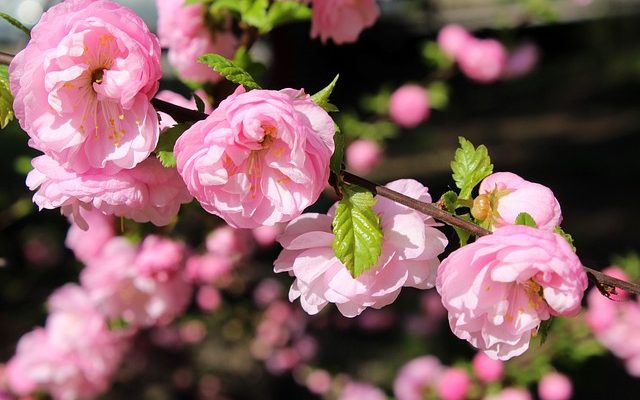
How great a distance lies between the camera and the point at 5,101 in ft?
2.31

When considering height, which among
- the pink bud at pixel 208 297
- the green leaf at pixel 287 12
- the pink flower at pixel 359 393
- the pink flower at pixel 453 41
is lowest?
the pink flower at pixel 359 393

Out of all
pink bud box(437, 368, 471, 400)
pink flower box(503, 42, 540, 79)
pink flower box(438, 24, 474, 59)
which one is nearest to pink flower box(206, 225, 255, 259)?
pink bud box(437, 368, 471, 400)

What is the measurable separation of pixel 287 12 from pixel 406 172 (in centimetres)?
450

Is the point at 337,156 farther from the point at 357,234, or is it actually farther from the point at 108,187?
the point at 108,187

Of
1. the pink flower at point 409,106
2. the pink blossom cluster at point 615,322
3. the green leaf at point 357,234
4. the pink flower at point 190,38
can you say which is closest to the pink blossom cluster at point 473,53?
the pink flower at point 409,106

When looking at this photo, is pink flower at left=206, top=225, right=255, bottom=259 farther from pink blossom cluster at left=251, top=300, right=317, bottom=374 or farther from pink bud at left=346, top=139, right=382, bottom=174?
pink blossom cluster at left=251, top=300, right=317, bottom=374

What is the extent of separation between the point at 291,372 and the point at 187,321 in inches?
19.0

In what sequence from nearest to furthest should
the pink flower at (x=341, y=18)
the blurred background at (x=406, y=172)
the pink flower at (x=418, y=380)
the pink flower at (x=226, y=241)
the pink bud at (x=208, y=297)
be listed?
the pink flower at (x=341, y=18), the pink flower at (x=226, y=241), the pink flower at (x=418, y=380), the pink bud at (x=208, y=297), the blurred background at (x=406, y=172)

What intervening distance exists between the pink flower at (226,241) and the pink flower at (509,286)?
1.05 m

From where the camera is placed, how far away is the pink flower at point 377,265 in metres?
0.71

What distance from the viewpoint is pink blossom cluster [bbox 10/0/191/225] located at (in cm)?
65

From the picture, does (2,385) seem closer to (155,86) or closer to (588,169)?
(155,86)

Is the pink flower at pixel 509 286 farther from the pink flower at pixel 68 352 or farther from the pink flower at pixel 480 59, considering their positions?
the pink flower at pixel 480 59

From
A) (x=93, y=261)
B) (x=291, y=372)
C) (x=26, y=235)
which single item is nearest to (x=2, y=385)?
(x=93, y=261)
